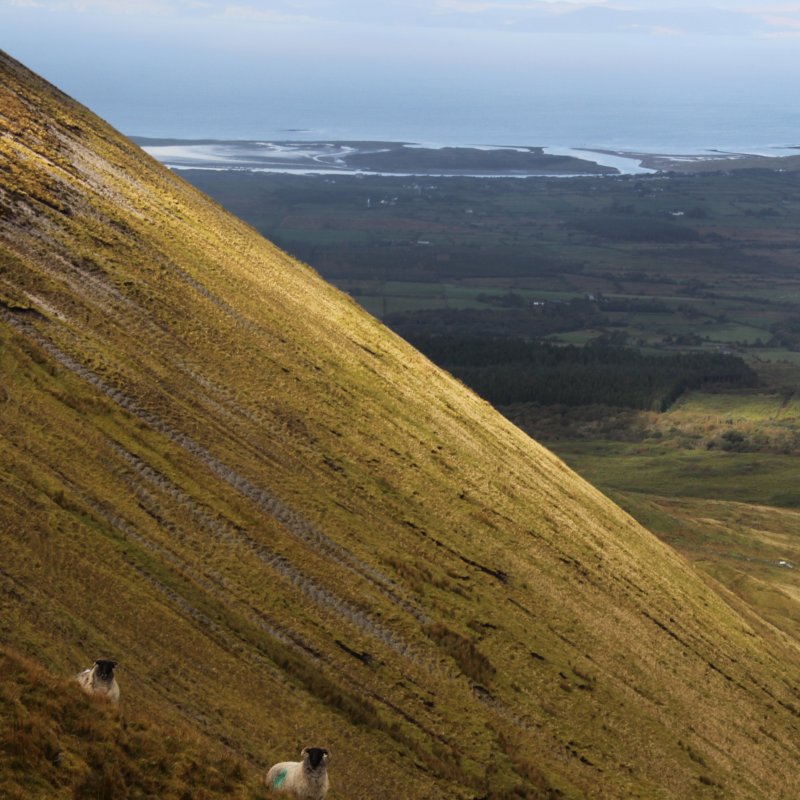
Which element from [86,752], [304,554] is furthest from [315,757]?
[304,554]

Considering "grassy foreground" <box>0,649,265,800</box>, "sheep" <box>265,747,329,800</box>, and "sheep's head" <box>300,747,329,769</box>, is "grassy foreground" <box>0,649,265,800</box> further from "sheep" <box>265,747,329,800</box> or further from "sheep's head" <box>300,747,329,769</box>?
"sheep's head" <box>300,747,329,769</box>

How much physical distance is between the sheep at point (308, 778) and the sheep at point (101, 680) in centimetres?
336

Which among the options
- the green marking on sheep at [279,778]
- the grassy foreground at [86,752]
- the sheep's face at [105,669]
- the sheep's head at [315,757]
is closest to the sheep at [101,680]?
the sheep's face at [105,669]

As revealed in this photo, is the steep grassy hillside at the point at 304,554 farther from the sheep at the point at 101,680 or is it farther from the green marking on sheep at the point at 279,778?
the green marking on sheep at the point at 279,778

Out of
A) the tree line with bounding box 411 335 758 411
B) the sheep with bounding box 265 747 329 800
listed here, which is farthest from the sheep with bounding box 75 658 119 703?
the tree line with bounding box 411 335 758 411

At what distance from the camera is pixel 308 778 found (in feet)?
62.1

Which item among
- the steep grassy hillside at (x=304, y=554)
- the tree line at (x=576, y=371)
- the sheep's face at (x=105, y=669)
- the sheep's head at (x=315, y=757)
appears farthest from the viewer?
the tree line at (x=576, y=371)

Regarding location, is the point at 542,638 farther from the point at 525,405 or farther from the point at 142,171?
the point at 525,405

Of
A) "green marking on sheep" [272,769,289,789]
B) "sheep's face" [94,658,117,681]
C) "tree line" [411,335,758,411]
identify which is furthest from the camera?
"tree line" [411,335,758,411]

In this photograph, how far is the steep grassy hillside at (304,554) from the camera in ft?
84.8

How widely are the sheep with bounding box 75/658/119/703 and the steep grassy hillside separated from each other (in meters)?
2.04

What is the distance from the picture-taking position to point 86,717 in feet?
61.5

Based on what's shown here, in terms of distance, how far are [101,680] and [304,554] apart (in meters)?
12.8

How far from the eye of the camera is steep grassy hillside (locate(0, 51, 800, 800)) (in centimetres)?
2584
